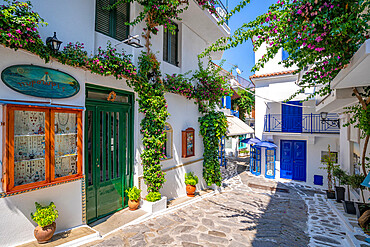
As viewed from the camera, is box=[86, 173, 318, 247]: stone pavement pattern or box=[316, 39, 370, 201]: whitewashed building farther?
box=[86, 173, 318, 247]: stone pavement pattern

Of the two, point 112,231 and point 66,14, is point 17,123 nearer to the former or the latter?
point 66,14

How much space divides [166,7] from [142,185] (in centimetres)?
596

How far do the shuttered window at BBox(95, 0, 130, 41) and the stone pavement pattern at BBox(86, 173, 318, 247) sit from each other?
586 cm

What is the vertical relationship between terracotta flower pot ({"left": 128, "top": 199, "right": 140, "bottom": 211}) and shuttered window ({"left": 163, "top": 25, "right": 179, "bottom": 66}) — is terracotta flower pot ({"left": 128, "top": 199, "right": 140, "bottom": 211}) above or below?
below

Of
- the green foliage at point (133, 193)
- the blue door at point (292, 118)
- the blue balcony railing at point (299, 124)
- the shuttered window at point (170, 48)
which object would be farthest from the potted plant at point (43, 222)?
the blue door at point (292, 118)

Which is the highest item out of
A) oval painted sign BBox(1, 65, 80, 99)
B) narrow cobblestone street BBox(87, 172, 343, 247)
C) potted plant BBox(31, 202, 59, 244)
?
oval painted sign BBox(1, 65, 80, 99)

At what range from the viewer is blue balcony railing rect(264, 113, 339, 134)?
40.9 feet

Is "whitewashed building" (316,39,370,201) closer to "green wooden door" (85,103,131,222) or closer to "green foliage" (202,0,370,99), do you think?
"green foliage" (202,0,370,99)

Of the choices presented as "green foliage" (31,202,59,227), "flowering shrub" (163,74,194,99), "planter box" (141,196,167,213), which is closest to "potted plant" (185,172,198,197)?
"planter box" (141,196,167,213)

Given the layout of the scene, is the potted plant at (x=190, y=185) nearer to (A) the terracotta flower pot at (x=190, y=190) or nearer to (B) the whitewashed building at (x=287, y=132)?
(A) the terracotta flower pot at (x=190, y=190)

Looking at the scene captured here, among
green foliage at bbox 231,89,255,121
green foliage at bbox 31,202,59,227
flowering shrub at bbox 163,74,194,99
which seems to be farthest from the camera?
green foliage at bbox 231,89,255,121

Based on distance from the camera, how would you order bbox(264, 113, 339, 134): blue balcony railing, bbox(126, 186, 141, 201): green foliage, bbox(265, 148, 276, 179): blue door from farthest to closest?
bbox(265, 148, 276, 179): blue door → bbox(264, 113, 339, 134): blue balcony railing → bbox(126, 186, 141, 201): green foliage

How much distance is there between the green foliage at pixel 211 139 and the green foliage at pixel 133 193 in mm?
4368

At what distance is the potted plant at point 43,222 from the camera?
407 centimetres
